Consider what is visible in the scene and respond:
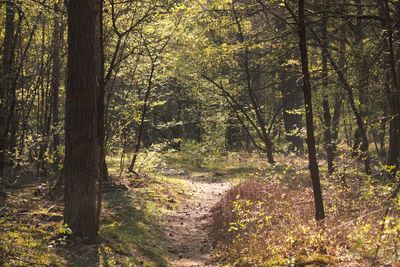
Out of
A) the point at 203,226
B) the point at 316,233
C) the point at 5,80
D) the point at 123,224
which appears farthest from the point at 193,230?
the point at 5,80

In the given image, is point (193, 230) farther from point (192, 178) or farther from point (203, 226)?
point (192, 178)

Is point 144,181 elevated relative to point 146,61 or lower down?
lower down

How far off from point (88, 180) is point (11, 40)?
7662 mm

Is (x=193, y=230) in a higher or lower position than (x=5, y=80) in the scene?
lower

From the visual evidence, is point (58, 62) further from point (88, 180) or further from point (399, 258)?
point (399, 258)

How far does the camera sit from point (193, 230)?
1114 centimetres

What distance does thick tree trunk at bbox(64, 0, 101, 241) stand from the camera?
7582 millimetres

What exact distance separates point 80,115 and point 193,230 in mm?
4965

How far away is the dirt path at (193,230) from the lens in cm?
904

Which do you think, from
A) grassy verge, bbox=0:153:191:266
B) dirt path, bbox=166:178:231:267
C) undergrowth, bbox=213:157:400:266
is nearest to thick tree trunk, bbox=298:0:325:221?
undergrowth, bbox=213:157:400:266

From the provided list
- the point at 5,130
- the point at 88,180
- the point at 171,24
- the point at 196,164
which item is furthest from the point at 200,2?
the point at 196,164

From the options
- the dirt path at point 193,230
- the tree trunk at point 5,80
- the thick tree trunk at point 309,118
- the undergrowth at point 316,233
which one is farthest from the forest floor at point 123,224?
the thick tree trunk at point 309,118

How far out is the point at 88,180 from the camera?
774 cm

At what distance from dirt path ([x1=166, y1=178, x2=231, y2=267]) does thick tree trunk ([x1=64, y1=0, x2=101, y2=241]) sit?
7.30 feet
